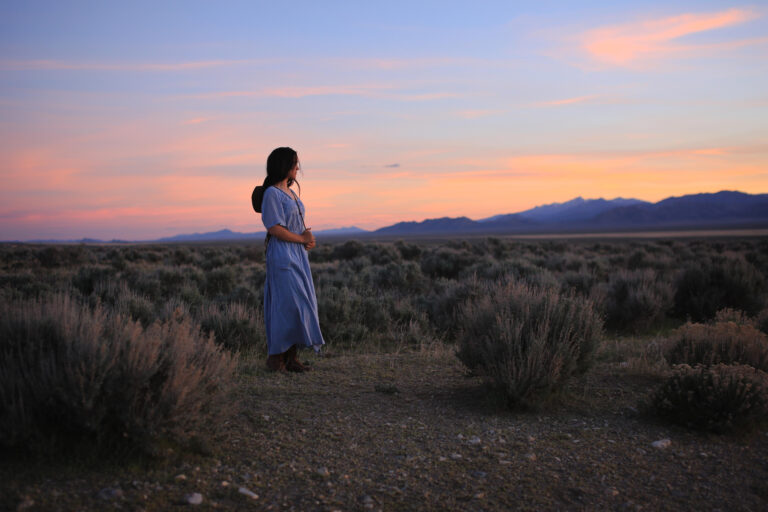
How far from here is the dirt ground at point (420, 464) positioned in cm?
312

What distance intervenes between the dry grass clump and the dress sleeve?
1883 millimetres

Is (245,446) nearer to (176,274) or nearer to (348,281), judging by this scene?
(348,281)

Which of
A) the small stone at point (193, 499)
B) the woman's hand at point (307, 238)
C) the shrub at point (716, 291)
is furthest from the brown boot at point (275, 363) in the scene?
the shrub at point (716, 291)

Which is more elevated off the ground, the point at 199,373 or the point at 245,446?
the point at 199,373

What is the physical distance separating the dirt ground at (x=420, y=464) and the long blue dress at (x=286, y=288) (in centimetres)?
53

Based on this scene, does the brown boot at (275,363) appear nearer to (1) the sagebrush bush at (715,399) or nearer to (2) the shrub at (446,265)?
(1) the sagebrush bush at (715,399)

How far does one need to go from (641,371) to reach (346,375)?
321 centimetres

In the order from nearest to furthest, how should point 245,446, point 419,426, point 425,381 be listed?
1. point 245,446
2. point 419,426
3. point 425,381

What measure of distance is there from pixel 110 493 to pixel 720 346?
5.72 metres

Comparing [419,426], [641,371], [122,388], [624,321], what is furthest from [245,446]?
[624,321]

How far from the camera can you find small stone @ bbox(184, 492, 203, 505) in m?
3.03

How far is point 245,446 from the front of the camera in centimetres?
382

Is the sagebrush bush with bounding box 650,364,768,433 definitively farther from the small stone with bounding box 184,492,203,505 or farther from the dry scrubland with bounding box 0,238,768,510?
the small stone with bounding box 184,492,203,505

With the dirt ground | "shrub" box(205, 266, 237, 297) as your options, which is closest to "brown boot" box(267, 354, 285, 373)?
the dirt ground
